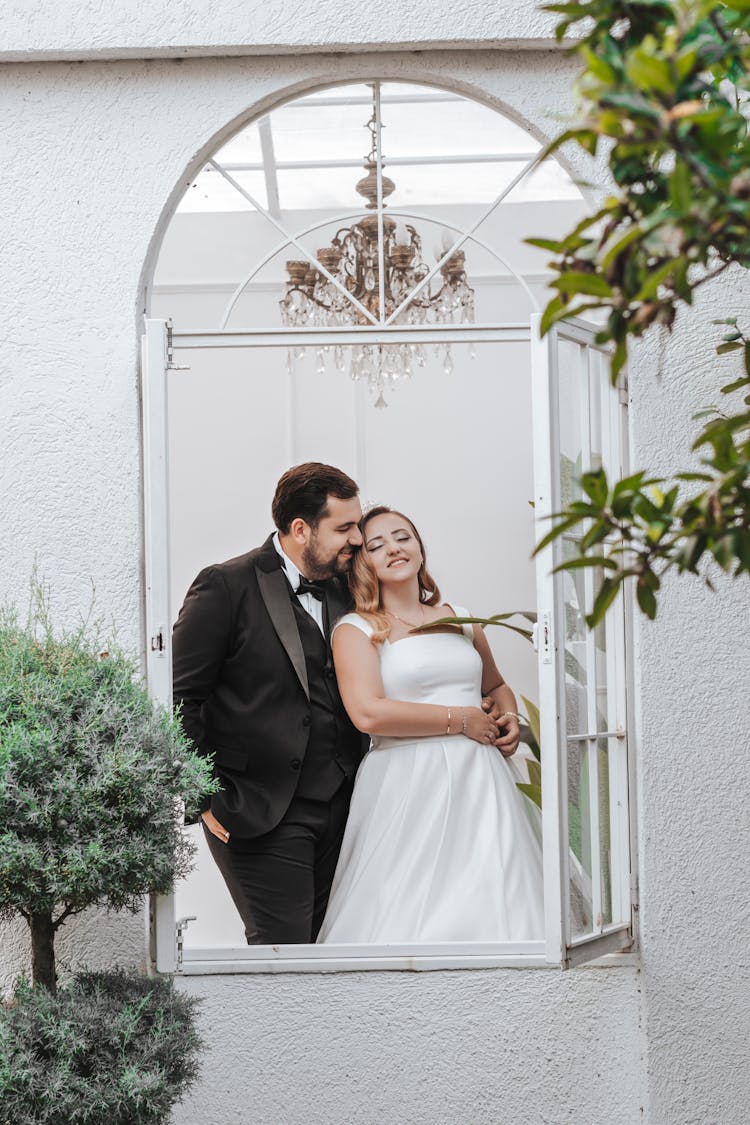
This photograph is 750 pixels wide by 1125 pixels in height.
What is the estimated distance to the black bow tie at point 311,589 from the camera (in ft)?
15.5

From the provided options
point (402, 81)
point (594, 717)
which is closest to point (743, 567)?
point (594, 717)

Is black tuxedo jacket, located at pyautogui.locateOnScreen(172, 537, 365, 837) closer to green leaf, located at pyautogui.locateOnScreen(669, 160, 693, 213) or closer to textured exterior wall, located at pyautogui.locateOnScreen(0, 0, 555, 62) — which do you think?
textured exterior wall, located at pyautogui.locateOnScreen(0, 0, 555, 62)

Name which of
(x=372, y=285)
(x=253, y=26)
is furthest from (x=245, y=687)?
(x=253, y=26)

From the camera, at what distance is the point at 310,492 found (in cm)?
473

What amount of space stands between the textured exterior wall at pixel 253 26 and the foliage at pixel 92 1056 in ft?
8.37

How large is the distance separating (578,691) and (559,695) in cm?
23

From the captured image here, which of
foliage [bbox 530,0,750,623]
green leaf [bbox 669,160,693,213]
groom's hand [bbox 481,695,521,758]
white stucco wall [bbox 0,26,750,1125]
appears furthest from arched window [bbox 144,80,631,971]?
green leaf [bbox 669,160,693,213]

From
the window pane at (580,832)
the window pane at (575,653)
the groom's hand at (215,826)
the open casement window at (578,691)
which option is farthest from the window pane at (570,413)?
the groom's hand at (215,826)

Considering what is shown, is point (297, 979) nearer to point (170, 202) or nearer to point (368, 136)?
point (170, 202)

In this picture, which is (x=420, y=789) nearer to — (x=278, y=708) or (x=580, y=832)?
(x=278, y=708)

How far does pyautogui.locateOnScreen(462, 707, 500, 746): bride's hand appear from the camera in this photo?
172 inches

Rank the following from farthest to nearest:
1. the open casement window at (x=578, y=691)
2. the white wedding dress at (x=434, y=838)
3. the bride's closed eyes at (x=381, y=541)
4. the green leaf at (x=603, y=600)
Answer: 1. the bride's closed eyes at (x=381, y=541)
2. the white wedding dress at (x=434, y=838)
3. the open casement window at (x=578, y=691)
4. the green leaf at (x=603, y=600)

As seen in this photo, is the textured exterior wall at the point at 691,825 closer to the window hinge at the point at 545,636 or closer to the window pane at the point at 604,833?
the window pane at the point at 604,833

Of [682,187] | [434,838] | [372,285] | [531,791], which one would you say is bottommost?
[434,838]
